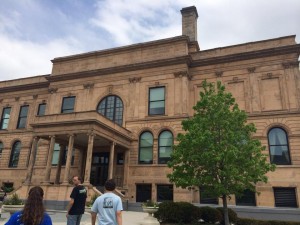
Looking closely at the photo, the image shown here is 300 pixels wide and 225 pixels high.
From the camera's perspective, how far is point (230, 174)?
47.0ft

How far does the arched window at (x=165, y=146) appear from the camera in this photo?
88.8 feet

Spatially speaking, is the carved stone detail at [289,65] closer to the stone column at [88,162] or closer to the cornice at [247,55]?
the cornice at [247,55]

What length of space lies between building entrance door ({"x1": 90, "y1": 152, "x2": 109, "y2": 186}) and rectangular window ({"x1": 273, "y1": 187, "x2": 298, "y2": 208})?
16021mm

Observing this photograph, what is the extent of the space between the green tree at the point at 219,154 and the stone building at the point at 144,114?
29.2ft

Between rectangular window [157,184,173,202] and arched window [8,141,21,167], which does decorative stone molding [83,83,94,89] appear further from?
rectangular window [157,184,173,202]

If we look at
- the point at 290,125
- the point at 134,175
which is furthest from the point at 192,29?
the point at 134,175

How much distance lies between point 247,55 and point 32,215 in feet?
89.5

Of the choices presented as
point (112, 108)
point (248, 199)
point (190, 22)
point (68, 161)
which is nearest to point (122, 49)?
point (112, 108)

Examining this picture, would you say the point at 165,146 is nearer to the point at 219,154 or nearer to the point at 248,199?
the point at 248,199

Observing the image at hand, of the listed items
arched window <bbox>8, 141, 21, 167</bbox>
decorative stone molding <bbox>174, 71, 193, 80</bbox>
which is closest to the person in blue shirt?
decorative stone molding <bbox>174, 71, 193, 80</bbox>

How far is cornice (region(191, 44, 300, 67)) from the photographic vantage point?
26.2 m

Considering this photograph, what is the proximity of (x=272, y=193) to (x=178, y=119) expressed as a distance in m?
10.5

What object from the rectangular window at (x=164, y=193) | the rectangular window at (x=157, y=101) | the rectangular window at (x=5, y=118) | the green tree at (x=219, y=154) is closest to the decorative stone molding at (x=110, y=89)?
the rectangular window at (x=157, y=101)

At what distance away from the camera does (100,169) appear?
94.5 ft
